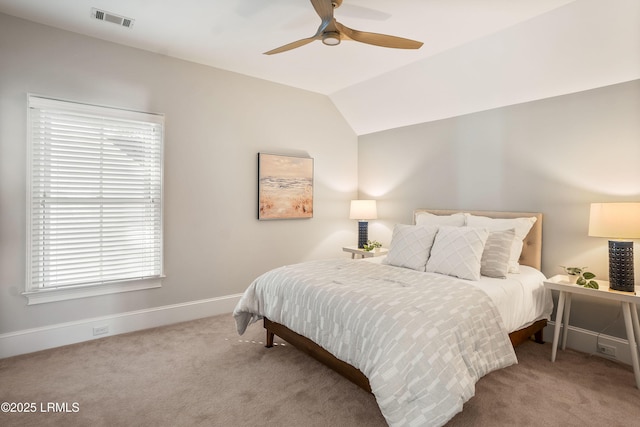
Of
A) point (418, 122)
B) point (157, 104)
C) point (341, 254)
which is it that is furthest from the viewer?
point (341, 254)

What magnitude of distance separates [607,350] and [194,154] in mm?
4261

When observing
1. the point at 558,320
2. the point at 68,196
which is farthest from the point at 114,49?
the point at 558,320

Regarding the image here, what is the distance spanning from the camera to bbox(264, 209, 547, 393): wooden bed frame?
89.9 inches

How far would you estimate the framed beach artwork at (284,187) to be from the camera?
429 centimetres

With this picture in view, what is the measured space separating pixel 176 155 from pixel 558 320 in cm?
384

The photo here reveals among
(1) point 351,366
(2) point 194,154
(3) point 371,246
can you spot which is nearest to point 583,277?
(1) point 351,366

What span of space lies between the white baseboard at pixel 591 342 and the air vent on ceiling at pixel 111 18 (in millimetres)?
4565

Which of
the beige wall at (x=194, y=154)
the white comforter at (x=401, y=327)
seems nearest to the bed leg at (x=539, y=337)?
the white comforter at (x=401, y=327)

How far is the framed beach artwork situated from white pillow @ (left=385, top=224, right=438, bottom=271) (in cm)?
158

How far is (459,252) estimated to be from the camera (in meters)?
2.94

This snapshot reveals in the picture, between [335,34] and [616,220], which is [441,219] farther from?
[335,34]

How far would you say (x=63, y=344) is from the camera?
121 inches

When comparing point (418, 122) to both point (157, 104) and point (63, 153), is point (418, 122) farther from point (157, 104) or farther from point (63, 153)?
point (63, 153)

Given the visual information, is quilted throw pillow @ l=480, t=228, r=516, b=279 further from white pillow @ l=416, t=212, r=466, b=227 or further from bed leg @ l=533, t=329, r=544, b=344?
bed leg @ l=533, t=329, r=544, b=344
